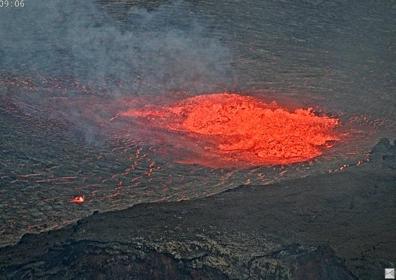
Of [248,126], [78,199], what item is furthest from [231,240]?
[248,126]

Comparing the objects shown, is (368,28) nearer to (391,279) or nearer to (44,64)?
(44,64)

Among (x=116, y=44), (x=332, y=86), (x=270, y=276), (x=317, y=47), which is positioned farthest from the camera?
(x=317, y=47)

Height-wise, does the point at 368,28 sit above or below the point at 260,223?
above

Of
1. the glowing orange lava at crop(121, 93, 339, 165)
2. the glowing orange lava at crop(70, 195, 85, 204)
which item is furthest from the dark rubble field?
the glowing orange lava at crop(121, 93, 339, 165)

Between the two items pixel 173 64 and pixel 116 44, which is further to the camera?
pixel 116 44

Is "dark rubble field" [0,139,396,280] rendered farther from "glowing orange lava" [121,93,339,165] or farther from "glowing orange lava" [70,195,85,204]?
"glowing orange lava" [121,93,339,165]

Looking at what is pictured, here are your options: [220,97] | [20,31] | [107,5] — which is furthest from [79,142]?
[107,5]

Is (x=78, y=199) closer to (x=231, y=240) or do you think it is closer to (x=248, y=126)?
(x=231, y=240)
